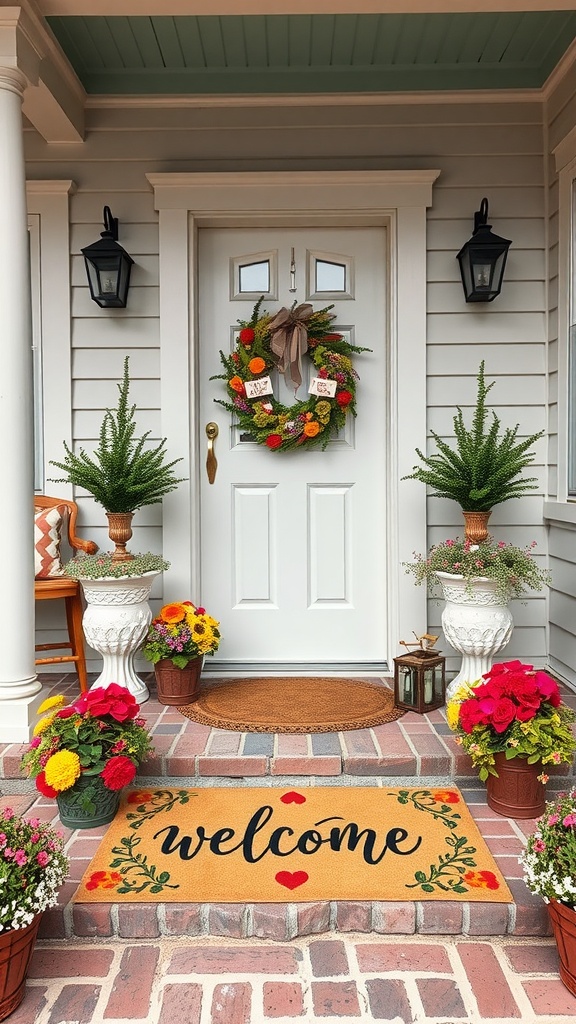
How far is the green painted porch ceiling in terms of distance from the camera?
3.06 meters

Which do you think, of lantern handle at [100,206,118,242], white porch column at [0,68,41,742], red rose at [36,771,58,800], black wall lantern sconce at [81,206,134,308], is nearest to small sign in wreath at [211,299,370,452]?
black wall lantern sconce at [81,206,134,308]

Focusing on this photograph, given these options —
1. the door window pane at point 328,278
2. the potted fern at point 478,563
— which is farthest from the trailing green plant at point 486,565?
the door window pane at point 328,278

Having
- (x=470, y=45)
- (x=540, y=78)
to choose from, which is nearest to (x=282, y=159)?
(x=470, y=45)

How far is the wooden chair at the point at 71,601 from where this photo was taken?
3.12m

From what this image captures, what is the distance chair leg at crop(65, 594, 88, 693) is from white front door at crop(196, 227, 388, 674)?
24.3 inches

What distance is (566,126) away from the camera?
3.19 metres

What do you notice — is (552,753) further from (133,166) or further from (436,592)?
(133,166)

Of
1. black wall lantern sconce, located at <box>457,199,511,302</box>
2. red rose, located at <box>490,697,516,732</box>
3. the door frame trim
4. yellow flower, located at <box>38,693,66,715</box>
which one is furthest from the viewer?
the door frame trim

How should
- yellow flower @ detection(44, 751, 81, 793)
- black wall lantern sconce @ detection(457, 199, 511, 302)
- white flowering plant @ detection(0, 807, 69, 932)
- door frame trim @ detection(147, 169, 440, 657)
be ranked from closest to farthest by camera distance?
white flowering plant @ detection(0, 807, 69, 932) → yellow flower @ detection(44, 751, 81, 793) → black wall lantern sconce @ detection(457, 199, 511, 302) → door frame trim @ detection(147, 169, 440, 657)

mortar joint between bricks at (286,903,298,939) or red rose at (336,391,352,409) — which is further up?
red rose at (336,391,352,409)

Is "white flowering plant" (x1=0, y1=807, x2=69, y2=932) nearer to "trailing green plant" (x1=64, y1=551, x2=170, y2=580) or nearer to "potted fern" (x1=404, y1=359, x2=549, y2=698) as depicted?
"trailing green plant" (x1=64, y1=551, x2=170, y2=580)

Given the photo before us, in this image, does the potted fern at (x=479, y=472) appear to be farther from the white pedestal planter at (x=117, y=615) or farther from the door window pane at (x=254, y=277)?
the white pedestal planter at (x=117, y=615)

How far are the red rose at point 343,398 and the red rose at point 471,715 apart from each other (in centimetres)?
159

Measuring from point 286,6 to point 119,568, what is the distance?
84.7 inches
